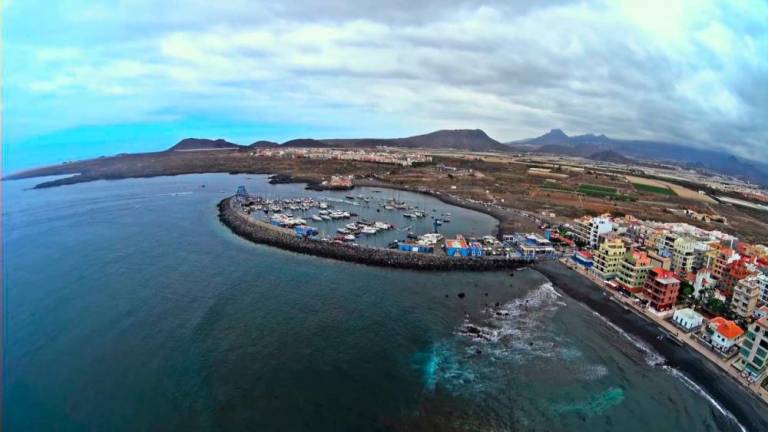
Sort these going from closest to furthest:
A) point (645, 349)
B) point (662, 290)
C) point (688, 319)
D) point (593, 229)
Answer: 1. point (645, 349)
2. point (688, 319)
3. point (662, 290)
4. point (593, 229)

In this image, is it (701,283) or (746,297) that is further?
(701,283)

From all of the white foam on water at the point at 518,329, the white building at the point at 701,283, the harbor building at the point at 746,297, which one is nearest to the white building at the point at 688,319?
the harbor building at the point at 746,297

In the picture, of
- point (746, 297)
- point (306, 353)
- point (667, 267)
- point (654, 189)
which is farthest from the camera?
point (654, 189)

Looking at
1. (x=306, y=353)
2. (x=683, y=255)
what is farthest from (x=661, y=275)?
(x=306, y=353)

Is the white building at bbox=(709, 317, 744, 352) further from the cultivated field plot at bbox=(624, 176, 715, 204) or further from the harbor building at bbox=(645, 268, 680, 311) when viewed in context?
the cultivated field plot at bbox=(624, 176, 715, 204)

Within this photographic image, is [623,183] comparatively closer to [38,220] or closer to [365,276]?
[365,276]

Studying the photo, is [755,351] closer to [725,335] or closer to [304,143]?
[725,335]

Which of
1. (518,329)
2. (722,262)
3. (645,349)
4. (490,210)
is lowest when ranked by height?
(645,349)
